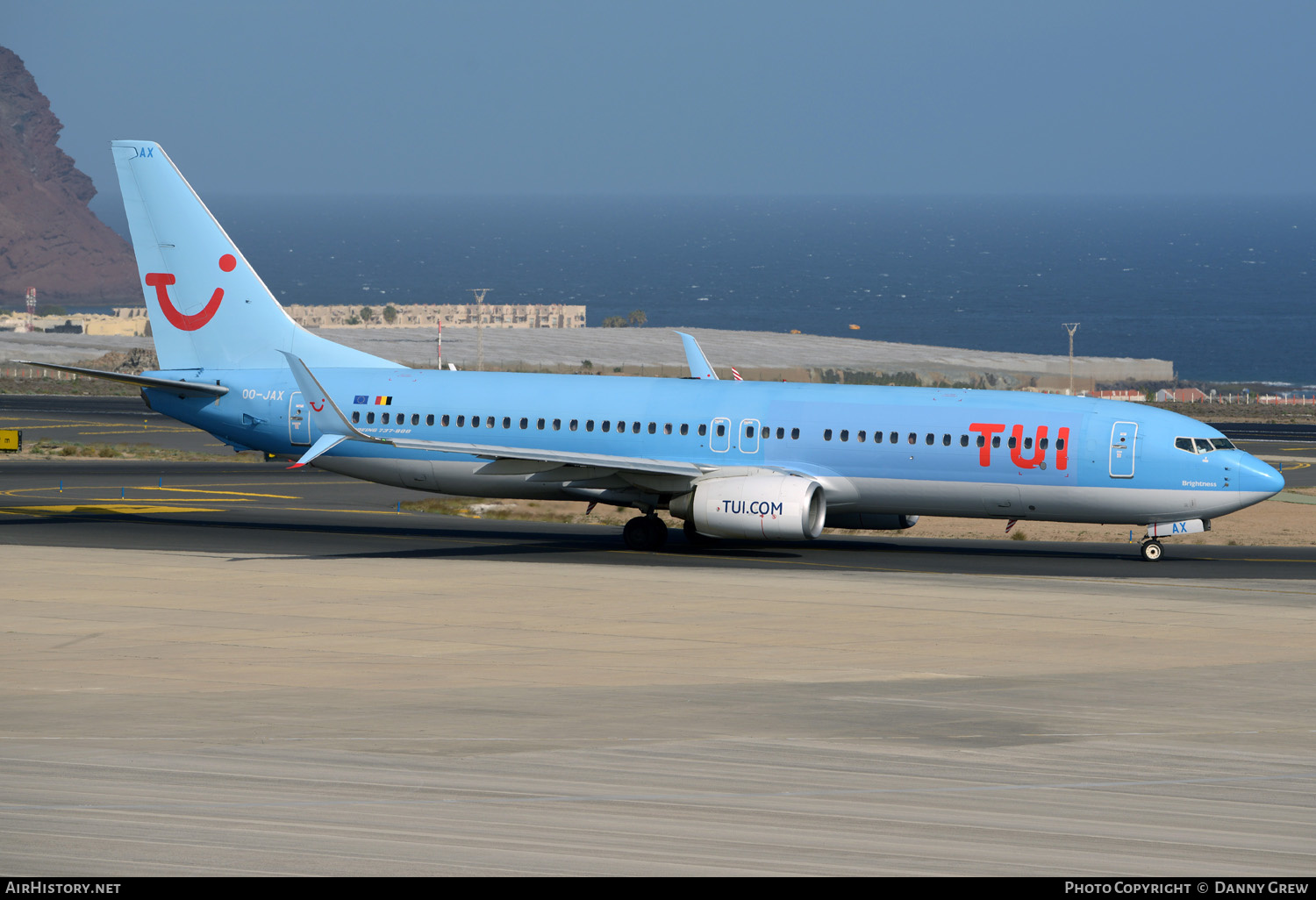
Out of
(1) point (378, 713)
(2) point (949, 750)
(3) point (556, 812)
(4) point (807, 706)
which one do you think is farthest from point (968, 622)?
(3) point (556, 812)

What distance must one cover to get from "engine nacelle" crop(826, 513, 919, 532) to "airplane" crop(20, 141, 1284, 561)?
5 centimetres

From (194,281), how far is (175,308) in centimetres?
92

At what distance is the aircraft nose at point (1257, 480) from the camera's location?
125 feet

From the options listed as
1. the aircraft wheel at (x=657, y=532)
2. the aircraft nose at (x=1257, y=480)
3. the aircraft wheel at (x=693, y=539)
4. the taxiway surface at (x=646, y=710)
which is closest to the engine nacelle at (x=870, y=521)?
the taxiway surface at (x=646, y=710)

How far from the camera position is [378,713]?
21844mm

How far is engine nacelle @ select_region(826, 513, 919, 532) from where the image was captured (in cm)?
4138

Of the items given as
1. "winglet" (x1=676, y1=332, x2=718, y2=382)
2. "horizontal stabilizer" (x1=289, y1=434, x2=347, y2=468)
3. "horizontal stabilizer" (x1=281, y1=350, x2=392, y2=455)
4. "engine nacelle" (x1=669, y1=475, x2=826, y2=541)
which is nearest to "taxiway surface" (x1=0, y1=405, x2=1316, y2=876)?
"engine nacelle" (x1=669, y1=475, x2=826, y2=541)

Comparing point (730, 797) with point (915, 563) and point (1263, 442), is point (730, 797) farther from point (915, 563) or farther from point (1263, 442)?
point (1263, 442)

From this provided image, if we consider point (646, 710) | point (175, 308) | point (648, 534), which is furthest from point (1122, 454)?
point (175, 308)

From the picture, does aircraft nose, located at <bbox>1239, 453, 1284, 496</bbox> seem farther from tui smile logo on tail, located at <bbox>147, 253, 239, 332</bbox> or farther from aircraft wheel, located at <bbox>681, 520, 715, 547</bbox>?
tui smile logo on tail, located at <bbox>147, 253, 239, 332</bbox>

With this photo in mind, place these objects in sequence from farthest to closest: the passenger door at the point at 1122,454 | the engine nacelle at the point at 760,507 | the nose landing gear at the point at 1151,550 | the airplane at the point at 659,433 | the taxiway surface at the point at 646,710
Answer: the nose landing gear at the point at 1151,550 < the airplane at the point at 659,433 < the passenger door at the point at 1122,454 < the engine nacelle at the point at 760,507 < the taxiway surface at the point at 646,710

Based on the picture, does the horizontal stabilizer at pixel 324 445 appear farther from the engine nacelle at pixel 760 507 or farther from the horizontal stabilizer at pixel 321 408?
the engine nacelle at pixel 760 507

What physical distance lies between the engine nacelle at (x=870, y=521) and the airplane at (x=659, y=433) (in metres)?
0.05
